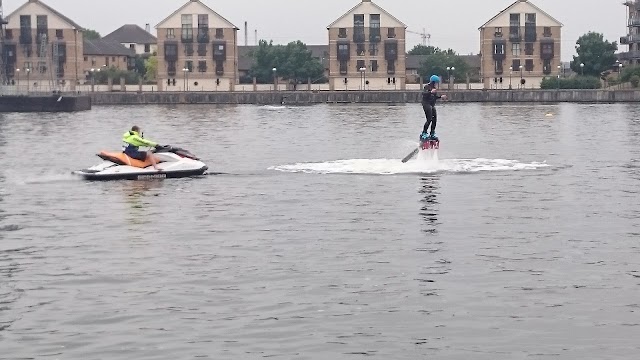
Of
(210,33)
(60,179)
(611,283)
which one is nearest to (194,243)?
(611,283)

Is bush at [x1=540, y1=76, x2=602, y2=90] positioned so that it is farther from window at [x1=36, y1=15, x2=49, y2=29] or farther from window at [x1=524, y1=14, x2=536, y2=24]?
window at [x1=36, y1=15, x2=49, y2=29]

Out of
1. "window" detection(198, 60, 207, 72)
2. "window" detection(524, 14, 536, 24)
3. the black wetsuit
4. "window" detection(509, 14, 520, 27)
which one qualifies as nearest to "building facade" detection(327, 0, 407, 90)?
"window" detection(509, 14, 520, 27)

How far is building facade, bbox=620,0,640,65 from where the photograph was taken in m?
171

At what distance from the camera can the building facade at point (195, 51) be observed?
175000mm

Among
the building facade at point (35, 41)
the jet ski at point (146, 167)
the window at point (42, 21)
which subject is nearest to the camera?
the jet ski at point (146, 167)

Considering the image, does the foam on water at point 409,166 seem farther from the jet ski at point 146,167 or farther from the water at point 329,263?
the jet ski at point 146,167

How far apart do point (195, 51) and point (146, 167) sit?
141220 mm

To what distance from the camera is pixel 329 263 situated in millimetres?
20250

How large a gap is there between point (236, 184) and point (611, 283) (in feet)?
60.4

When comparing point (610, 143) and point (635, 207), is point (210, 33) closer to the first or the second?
point (610, 143)

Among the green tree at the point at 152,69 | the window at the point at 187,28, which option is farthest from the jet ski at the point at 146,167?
the green tree at the point at 152,69

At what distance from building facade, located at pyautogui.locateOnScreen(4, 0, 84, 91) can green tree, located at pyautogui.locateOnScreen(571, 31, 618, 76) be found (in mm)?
74640

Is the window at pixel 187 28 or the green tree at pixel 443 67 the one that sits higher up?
the window at pixel 187 28

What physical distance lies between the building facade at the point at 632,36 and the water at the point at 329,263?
137194 mm
